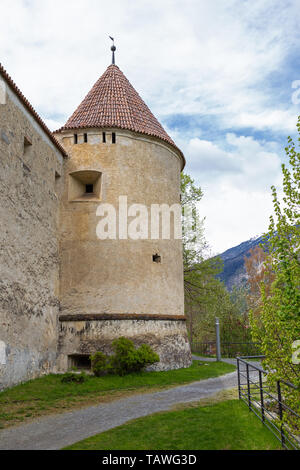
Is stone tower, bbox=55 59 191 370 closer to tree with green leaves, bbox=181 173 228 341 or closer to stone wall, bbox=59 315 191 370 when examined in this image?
stone wall, bbox=59 315 191 370

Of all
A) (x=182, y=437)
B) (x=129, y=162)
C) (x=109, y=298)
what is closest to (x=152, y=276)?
(x=109, y=298)

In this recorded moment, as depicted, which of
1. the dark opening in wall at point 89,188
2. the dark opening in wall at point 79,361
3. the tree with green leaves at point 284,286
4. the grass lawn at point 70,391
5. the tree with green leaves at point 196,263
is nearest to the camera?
the tree with green leaves at point 284,286

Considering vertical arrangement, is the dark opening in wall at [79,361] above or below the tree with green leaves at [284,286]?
below

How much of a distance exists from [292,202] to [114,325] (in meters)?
8.78

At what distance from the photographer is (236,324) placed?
75.6 feet

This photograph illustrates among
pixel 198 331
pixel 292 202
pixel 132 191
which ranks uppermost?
→ pixel 132 191

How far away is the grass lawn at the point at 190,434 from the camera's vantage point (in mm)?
5328

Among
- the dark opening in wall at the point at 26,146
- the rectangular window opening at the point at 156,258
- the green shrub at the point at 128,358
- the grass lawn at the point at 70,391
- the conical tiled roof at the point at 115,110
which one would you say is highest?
the conical tiled roof at the point at 115,110

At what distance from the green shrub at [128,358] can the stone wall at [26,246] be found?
6.75 feet

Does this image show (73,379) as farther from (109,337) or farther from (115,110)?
(115,110)

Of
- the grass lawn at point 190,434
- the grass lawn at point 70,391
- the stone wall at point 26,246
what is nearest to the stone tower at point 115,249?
the stone wall at point 26,246

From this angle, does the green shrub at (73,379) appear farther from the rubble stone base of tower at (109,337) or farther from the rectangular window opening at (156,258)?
the rectangular window opening at (156,258)

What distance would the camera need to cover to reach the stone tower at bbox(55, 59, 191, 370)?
13125 millimetres
